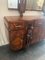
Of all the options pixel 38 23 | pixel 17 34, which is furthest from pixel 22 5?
pixel 17 34

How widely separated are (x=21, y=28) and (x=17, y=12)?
598mm

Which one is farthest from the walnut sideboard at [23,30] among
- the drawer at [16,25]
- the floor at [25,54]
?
the floor at [25,54]

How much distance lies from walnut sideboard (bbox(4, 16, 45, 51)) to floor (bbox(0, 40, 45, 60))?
20cm

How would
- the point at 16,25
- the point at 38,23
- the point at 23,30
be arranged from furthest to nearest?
the point at 38,23 < the point at 23,30 < the point at 16,25

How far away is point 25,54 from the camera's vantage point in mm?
2367

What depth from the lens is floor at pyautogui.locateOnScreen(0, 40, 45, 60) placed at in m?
2.23

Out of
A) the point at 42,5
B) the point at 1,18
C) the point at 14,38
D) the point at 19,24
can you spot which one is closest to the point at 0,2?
the point at 1,18

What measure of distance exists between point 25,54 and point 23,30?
1.94 feet

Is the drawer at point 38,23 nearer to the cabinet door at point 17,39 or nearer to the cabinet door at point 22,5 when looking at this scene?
the cabinet door at point 17,39

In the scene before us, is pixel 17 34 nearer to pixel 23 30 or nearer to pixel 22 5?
pixel 23 30

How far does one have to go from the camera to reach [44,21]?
2.42 meters

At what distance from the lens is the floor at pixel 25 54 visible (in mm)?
2229

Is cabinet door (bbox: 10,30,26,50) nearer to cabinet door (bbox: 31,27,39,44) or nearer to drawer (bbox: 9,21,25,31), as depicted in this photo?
drawer (bbox: 9,21,25,31)

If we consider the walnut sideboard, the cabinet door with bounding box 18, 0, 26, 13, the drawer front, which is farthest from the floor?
the cabinet door with bounding box 18, 0, 26, 13
